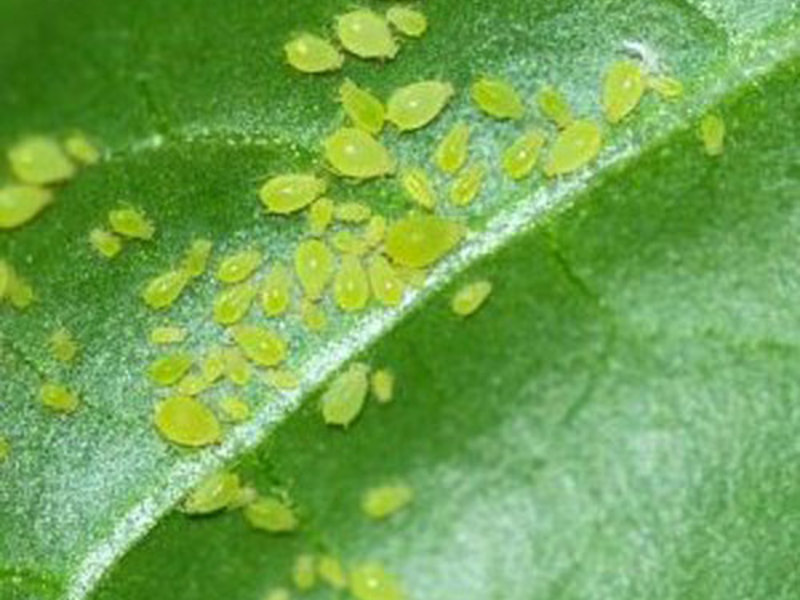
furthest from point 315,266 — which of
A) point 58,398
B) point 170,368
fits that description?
point 58,398

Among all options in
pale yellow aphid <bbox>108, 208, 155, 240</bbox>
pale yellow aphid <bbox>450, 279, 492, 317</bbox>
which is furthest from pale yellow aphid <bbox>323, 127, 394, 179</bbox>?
pale yellow aphid <bbox>108, 208, 155, 240</bbox>

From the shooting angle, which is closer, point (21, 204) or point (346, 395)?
point (346, 395)

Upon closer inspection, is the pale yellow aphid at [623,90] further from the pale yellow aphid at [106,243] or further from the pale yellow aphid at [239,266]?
the pale yellow aphid at [106,243]

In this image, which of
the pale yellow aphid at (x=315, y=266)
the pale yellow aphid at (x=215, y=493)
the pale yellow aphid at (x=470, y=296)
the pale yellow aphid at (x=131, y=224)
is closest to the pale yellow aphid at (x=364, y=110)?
the pale yellow aphid at (x=315, y=266)

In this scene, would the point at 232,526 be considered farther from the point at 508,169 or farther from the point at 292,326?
the point at 508,169

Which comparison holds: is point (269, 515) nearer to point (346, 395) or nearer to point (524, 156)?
point (346, 395)
